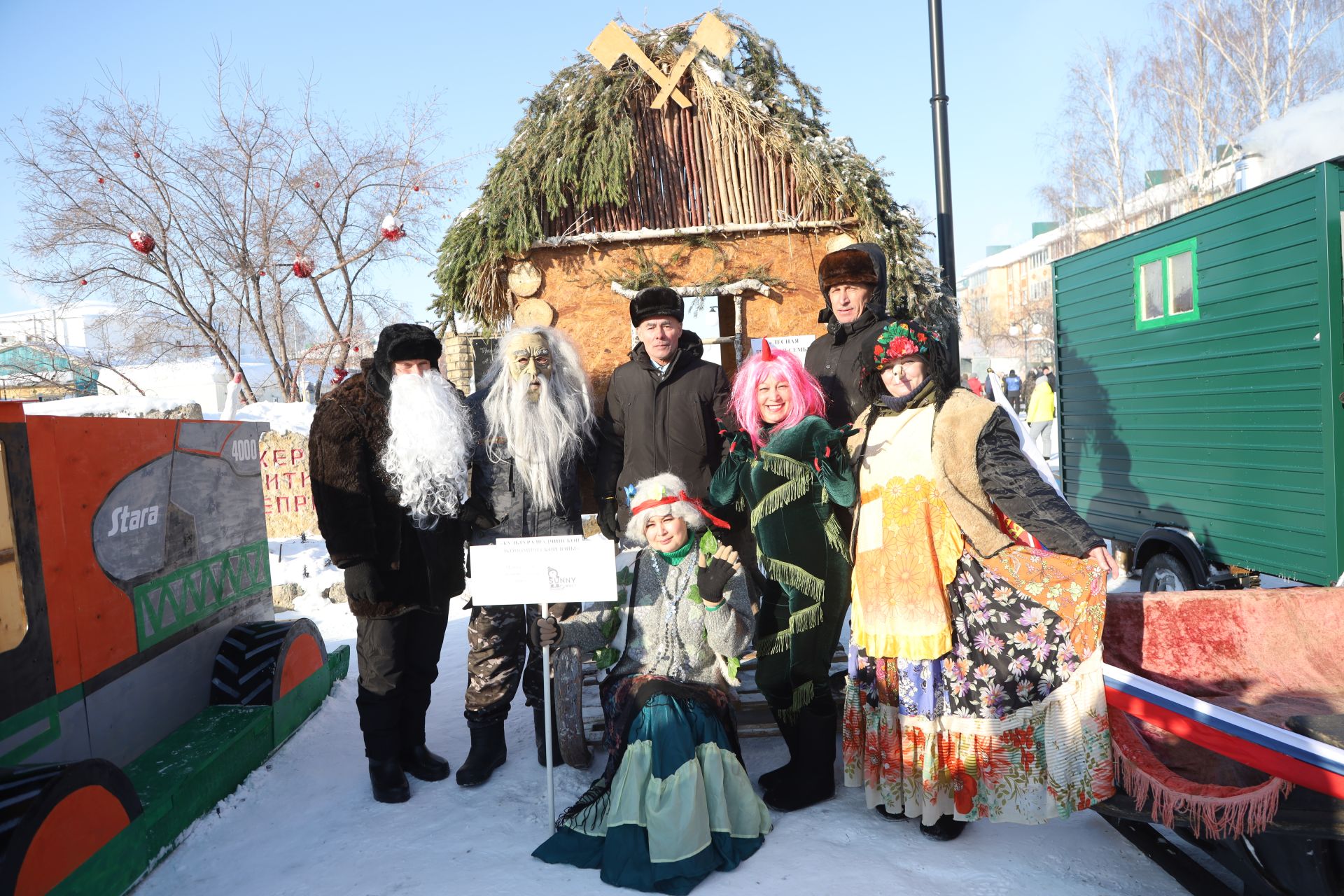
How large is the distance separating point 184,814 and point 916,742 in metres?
2.69

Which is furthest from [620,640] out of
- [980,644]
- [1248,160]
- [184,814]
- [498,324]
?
[1248,160]

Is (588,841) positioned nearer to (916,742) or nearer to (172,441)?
(916,742)

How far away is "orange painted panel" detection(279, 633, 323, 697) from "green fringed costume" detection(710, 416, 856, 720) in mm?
2286

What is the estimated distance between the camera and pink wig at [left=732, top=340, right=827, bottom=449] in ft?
10.7

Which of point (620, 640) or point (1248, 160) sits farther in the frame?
point (1248, 160)

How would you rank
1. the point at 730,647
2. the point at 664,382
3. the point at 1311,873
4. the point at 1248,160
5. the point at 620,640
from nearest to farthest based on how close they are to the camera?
1. the point at 1311,873
2. the point at 730,647
3. the point at 620,640
4. the point at 664,382
5. the point at 1248,160

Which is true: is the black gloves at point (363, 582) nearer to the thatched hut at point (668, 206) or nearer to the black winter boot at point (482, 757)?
the black winter boot at point (482, 757)

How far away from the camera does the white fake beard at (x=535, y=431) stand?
3584 mm

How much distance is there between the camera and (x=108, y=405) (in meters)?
10.7

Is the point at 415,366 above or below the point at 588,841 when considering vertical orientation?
above

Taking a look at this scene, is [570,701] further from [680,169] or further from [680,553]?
[680,169]

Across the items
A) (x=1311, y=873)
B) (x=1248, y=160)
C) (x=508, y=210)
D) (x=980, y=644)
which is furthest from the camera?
(x=1248, y=160)

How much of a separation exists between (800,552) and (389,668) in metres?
1.78

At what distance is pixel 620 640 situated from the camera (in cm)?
→ 337
